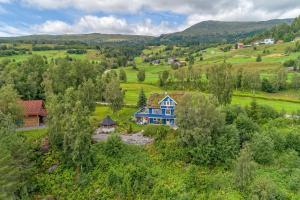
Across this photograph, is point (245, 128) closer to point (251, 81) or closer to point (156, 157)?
point (156, 157)

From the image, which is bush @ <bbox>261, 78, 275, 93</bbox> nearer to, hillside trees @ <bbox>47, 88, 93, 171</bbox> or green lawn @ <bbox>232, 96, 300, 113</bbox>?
green lawn @ <bbox>232, 96, 300, 113</bbox>

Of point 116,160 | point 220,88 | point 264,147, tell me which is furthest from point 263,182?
point 220,88

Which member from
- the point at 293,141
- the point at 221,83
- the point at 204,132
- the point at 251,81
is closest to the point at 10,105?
the point at 204,132

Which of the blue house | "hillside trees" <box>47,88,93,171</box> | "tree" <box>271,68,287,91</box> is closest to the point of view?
"hillside trees" <box>47,88,93,171</box>

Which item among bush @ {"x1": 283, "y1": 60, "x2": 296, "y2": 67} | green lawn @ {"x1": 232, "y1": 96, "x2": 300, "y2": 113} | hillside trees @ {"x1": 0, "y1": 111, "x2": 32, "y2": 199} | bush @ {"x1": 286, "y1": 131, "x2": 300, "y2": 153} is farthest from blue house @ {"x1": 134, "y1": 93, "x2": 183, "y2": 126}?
bush @ {"x1": 283, "y1": 60, "x2": 296, "y2": 67}

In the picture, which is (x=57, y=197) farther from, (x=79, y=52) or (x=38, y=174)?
(x=79, y=52)

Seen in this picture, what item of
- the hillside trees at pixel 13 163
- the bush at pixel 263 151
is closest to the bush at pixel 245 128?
the bush at pixel 263 151
